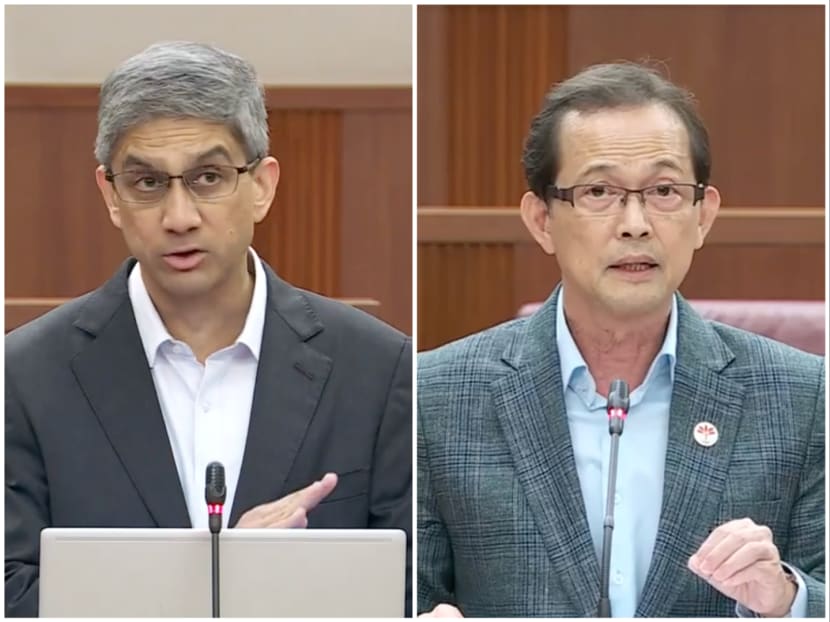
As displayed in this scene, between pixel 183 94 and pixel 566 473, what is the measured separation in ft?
3.41

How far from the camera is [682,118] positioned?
2947 millimetres

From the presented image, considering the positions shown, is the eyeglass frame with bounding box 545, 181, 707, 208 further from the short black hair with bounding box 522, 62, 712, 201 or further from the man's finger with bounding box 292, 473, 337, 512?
the man's finger with bounding box 292, 473, 337, 512

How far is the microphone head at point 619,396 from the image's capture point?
8.80 ft

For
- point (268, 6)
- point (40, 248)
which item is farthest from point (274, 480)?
point (268, 6)

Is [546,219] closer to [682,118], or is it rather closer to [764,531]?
[682,118]

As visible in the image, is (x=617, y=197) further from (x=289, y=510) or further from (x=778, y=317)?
(x=289, y=510)

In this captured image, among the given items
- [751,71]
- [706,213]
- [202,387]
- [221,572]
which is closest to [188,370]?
[202,387]

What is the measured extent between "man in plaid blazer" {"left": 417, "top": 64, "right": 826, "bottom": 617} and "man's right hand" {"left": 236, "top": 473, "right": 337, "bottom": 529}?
199mm

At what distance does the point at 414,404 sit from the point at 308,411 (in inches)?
8.3

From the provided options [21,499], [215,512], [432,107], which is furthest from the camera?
[432,107]

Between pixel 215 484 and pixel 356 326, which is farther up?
pixel 356 326

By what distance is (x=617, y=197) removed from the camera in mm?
2881

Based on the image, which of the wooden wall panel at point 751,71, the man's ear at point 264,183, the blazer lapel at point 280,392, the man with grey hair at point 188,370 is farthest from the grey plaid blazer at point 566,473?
the man's ear at point 264,183

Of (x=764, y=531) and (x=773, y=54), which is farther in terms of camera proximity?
(x=773, y=54)
